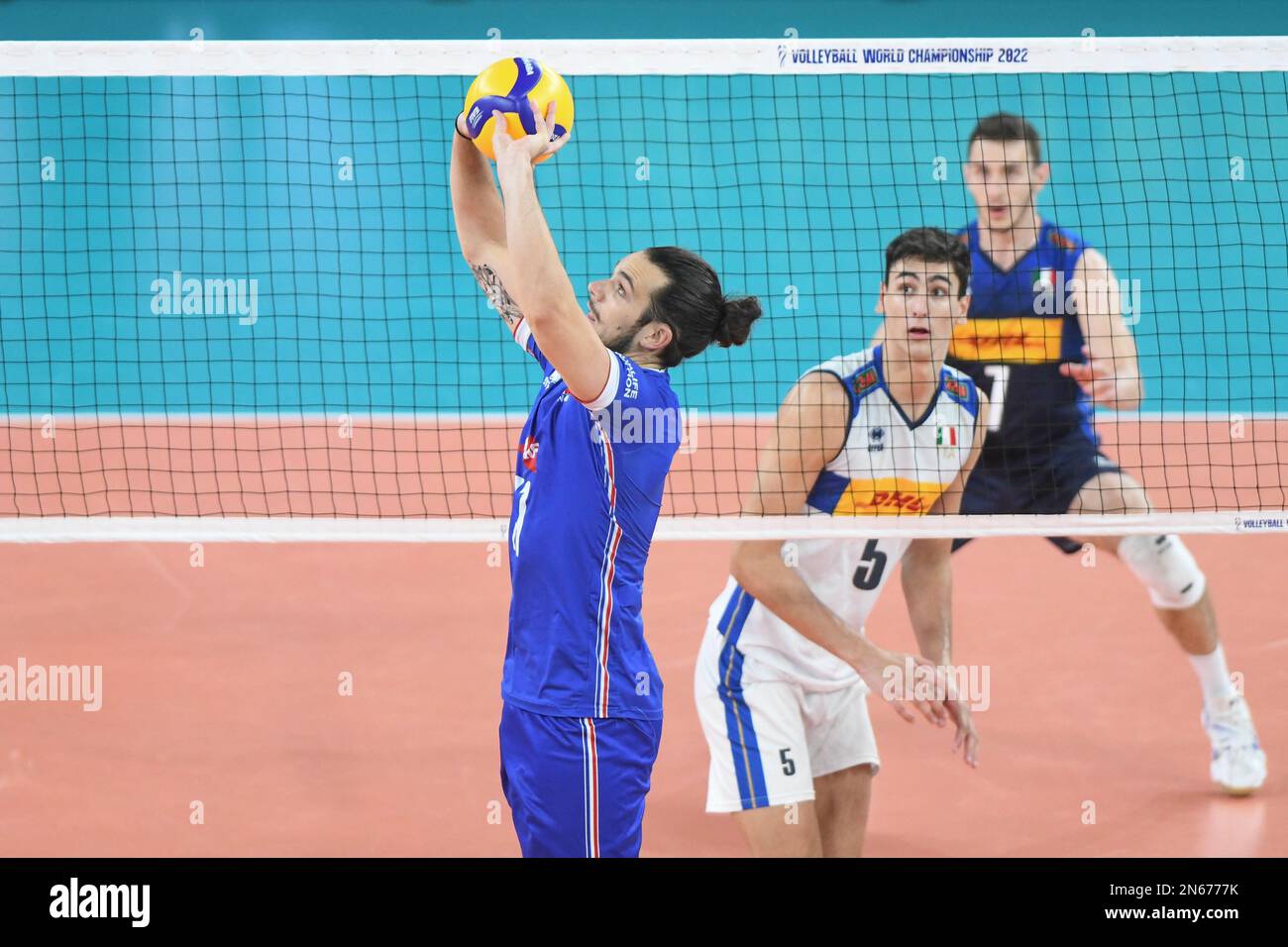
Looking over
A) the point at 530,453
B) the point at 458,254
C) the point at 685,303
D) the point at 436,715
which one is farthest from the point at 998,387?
the point at 458,254

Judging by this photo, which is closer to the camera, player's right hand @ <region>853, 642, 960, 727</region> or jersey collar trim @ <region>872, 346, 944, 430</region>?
player's right hand @ <region>853, 642, 960, 727</region>

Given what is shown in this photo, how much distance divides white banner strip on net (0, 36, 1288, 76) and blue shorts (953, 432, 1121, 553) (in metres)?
2.01

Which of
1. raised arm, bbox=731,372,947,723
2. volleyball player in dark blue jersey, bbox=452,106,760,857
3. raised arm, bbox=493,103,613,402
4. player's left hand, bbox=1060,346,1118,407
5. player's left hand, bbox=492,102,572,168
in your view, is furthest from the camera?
player's left hand, bbox=1060,346,1118,407

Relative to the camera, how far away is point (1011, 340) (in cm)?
675

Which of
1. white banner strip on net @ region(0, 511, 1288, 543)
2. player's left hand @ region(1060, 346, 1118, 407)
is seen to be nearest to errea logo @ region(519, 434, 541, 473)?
white banner strip on net @ region(0, 511, 1288, 543)

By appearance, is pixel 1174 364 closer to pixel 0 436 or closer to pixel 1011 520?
pixel 1011 520

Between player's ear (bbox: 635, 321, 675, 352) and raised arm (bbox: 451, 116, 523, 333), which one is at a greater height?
raised arm (bbox: 451, 116, 523, 333)

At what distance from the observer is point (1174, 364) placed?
1405cm

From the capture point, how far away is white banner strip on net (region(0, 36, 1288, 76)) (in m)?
4.62

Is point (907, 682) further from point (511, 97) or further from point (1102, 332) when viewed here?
point (1102, 332)

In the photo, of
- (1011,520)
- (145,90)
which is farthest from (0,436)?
Answer: (1011,520)

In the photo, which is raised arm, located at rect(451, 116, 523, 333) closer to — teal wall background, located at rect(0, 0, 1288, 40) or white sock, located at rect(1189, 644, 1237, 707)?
white sock, located at rect(1189, 644, 1237, 707)

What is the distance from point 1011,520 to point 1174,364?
10.2 meters

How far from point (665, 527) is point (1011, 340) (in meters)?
2.80
